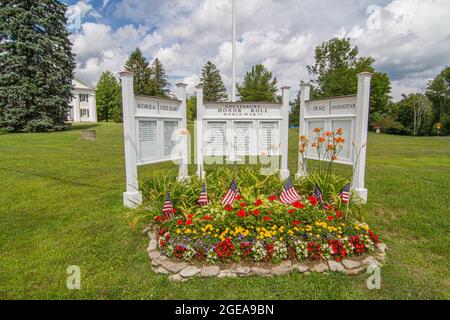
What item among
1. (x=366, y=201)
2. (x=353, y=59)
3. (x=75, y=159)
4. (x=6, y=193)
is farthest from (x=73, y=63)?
(x=353, y=59)

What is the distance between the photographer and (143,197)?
5125 mm

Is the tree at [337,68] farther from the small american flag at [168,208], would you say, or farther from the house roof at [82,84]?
the house roof at [82,84]

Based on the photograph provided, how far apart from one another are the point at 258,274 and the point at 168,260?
1.09m

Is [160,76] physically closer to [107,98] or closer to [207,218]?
[107,98]

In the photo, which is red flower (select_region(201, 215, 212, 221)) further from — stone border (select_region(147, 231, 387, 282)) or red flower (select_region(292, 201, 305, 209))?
red flower (select_region(292, 201, 305, 209))

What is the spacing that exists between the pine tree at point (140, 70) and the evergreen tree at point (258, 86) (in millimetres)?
16383

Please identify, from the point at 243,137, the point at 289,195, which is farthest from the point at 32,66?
the point at 289,195

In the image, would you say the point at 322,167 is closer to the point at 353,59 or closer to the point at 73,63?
the point at 73,63

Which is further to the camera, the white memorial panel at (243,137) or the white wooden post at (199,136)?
the white memorial panel at (243,137)

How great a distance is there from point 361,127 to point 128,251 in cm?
456

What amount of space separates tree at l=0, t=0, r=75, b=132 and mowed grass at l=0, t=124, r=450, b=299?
1631cm

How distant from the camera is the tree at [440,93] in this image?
133 feet

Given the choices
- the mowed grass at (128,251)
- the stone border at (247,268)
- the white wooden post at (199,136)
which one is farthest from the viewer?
the white wooden post at (199,136)

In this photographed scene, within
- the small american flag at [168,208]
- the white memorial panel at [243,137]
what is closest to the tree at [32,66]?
the white memorial panel at [243,137]
